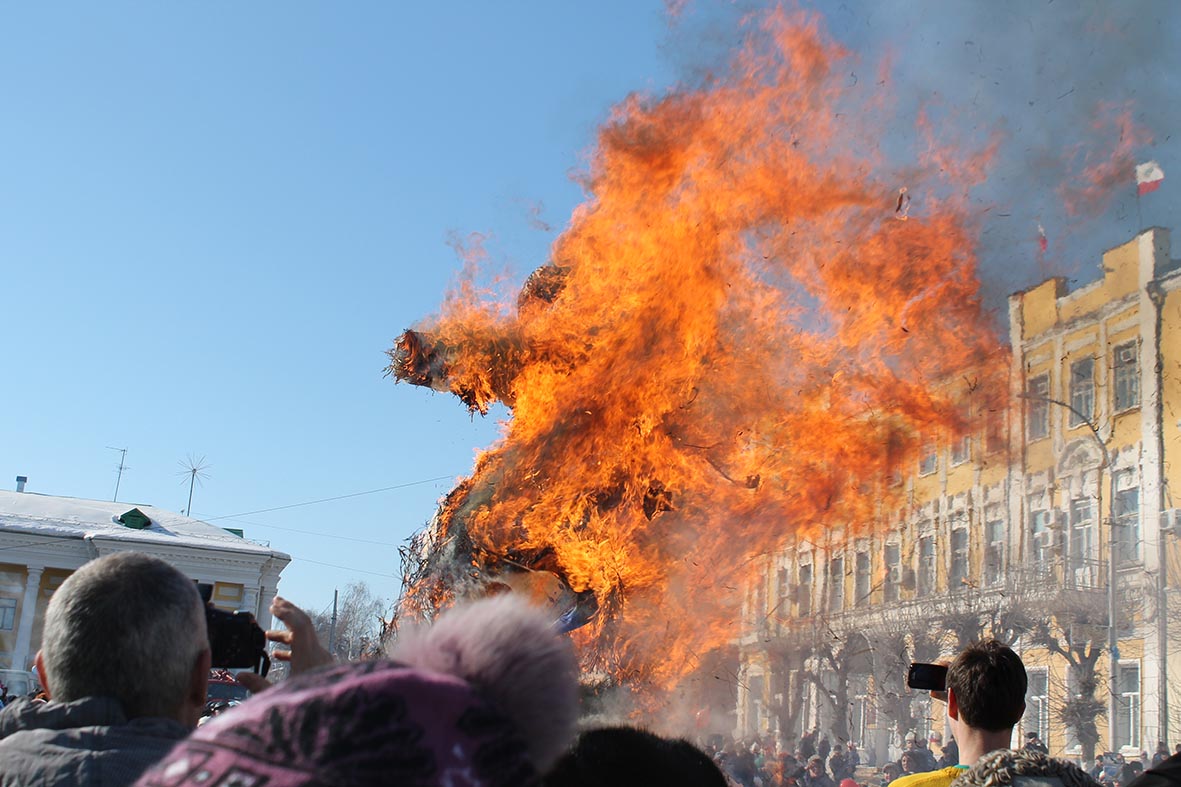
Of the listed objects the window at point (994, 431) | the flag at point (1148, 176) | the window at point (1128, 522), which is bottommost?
the window at point (1128, 522)

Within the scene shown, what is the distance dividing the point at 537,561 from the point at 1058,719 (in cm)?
1103

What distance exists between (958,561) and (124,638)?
19.9 meters

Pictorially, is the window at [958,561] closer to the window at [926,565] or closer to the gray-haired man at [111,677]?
the window at [926,565]

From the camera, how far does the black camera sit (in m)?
2.51

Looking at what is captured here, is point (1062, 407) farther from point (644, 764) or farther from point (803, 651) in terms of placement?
point (644, 764)

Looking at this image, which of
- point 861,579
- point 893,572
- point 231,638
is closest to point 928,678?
point 231,638

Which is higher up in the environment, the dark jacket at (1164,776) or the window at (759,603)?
the window at (759,603)

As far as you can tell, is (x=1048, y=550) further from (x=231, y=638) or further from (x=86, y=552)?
(x=86, y=552)

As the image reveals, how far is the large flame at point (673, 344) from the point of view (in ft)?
35.8

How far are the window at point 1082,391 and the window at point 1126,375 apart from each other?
31 centimetres

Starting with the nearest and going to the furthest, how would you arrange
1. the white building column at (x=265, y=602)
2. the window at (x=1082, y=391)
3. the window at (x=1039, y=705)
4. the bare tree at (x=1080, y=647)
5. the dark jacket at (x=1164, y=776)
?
the dark jacket at (x=1164, y=776), the window at (x=1082, y=391), the bare tree at (x=1080, y=647), the window at (x=1039, y=705), the white building column at (x=265, y=602)

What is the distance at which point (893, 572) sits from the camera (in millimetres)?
22031

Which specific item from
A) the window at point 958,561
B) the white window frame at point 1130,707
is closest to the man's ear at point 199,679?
the white window frame at point 1130,707

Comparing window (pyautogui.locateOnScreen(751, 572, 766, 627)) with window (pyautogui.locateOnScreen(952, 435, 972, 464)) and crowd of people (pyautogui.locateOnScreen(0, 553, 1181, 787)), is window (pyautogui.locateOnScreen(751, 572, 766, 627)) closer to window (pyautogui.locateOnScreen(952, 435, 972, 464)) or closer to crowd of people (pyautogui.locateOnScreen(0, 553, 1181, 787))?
window (pyautogui.locateOnScreen(952, 435, 972, 464))
